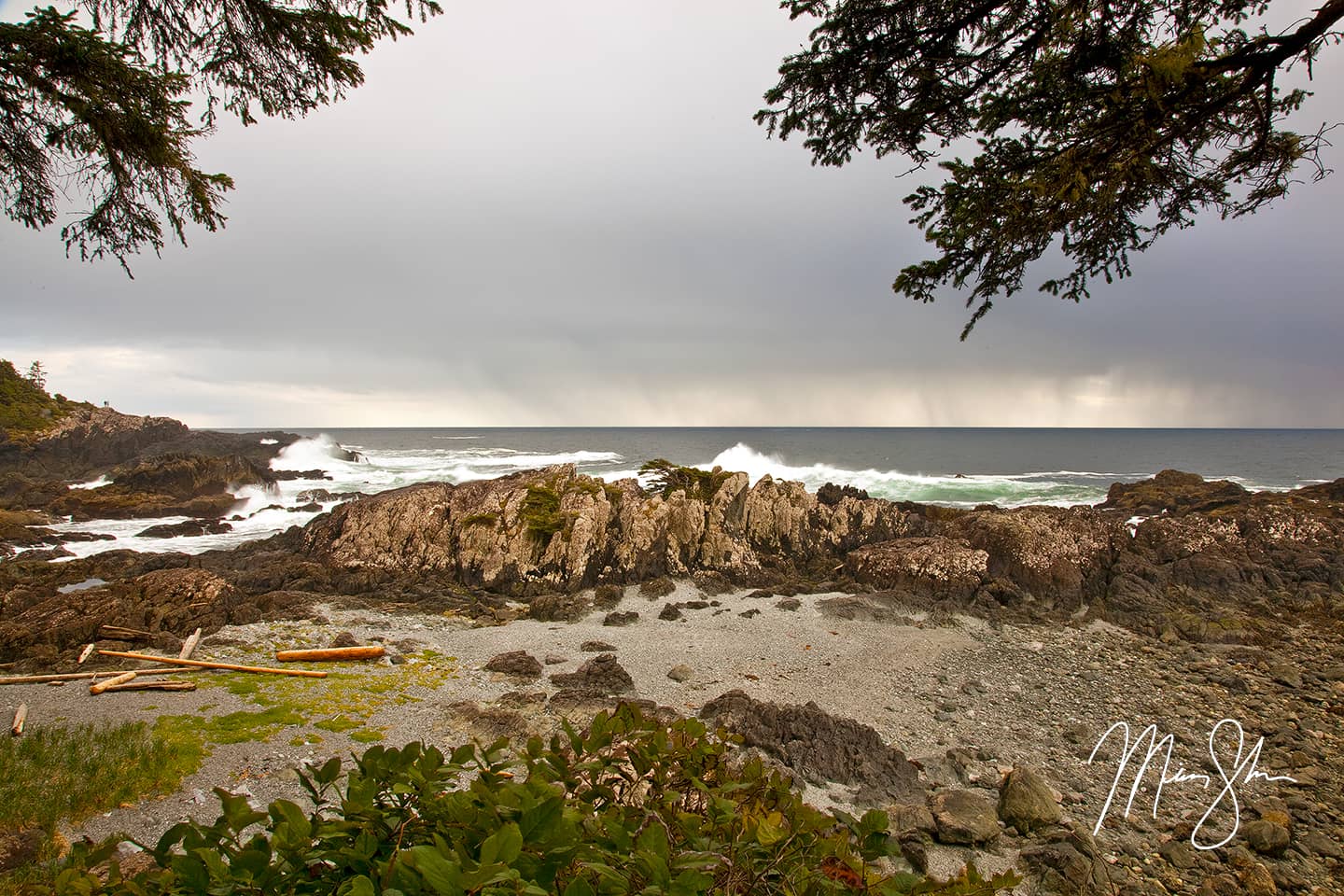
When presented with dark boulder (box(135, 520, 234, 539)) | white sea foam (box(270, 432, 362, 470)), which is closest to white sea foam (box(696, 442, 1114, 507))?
dark boulder (box(135, 520, 234, 539))

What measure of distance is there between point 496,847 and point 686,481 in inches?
771

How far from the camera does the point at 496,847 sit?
1.01 meters

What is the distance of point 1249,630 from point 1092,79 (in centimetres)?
1215

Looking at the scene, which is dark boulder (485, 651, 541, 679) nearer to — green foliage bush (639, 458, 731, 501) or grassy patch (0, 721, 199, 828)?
grassy patch (0, 721, 199, 828)

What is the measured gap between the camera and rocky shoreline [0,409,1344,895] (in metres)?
5.64

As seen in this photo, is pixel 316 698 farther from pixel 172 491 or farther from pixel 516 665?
pixel 172 491

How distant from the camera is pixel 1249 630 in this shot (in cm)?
1070

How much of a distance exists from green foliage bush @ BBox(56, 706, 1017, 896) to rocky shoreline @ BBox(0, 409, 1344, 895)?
15.7 feet

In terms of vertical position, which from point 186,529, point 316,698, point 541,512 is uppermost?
point 541,512

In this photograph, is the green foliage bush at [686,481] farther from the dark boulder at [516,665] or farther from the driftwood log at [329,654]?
the driftwood log at [329,654]

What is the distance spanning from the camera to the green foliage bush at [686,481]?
61.7 feet

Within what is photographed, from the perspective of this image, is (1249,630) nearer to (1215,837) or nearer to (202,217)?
(1215,837)

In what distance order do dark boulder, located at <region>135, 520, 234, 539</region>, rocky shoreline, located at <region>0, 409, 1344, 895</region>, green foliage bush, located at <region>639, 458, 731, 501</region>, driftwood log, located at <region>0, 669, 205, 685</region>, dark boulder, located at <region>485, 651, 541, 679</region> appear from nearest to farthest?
rocky shoreline, located at <region>0, 409, 1344, 895</region>
driftwood log, located at <region>0, 669, 205, 685</region>
dark boulder, located at <region>485, 651, 541, 679</region>
green foliage bush, located at <region>639, 458, 731, 501</region>
dark boulder, located at <region>135, 520, 234, 539</region>

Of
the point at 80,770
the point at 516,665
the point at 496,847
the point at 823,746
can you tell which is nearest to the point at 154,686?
the point at 80,770
